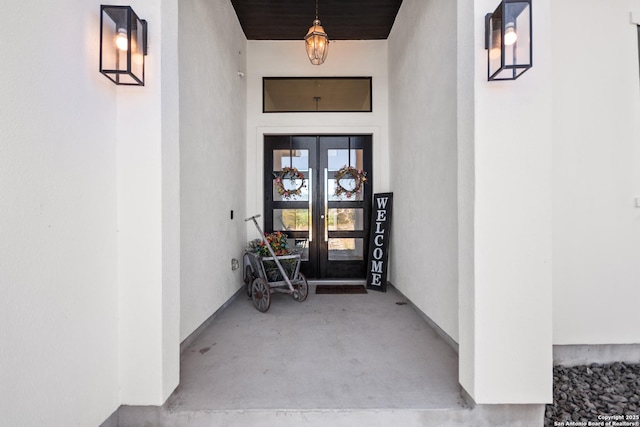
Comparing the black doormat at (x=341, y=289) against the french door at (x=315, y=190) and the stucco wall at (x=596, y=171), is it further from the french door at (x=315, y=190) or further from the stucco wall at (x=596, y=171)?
the stucco wall at (x=596, y=171)

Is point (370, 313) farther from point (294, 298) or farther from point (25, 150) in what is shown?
point (25, 150)

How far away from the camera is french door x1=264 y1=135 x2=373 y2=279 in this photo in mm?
4559

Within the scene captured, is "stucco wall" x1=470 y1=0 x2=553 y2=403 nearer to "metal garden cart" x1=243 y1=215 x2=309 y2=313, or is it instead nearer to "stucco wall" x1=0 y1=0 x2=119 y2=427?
"stucco wall" x1=0 y1=0 x2=119 y2=427

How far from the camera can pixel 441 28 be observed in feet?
8.47

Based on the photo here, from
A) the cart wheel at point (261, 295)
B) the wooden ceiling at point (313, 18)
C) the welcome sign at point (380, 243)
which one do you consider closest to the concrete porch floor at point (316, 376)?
the cart wheel at point (261, 295)

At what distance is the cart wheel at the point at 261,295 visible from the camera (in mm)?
3234

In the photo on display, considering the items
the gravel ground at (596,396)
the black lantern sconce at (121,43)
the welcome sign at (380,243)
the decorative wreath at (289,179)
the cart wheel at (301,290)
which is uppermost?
the black lantern sconce at (121,43)

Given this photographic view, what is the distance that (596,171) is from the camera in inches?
90.9

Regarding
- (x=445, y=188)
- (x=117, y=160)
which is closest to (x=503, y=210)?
(x=445, y=188)

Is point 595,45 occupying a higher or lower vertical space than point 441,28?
lower

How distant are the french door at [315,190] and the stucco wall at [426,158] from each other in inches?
25.2

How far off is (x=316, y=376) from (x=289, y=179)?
10.00ft

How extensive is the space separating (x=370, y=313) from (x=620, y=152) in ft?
8.40

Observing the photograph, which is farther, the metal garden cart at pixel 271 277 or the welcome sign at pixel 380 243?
the welcome sign at pixel 380 243
